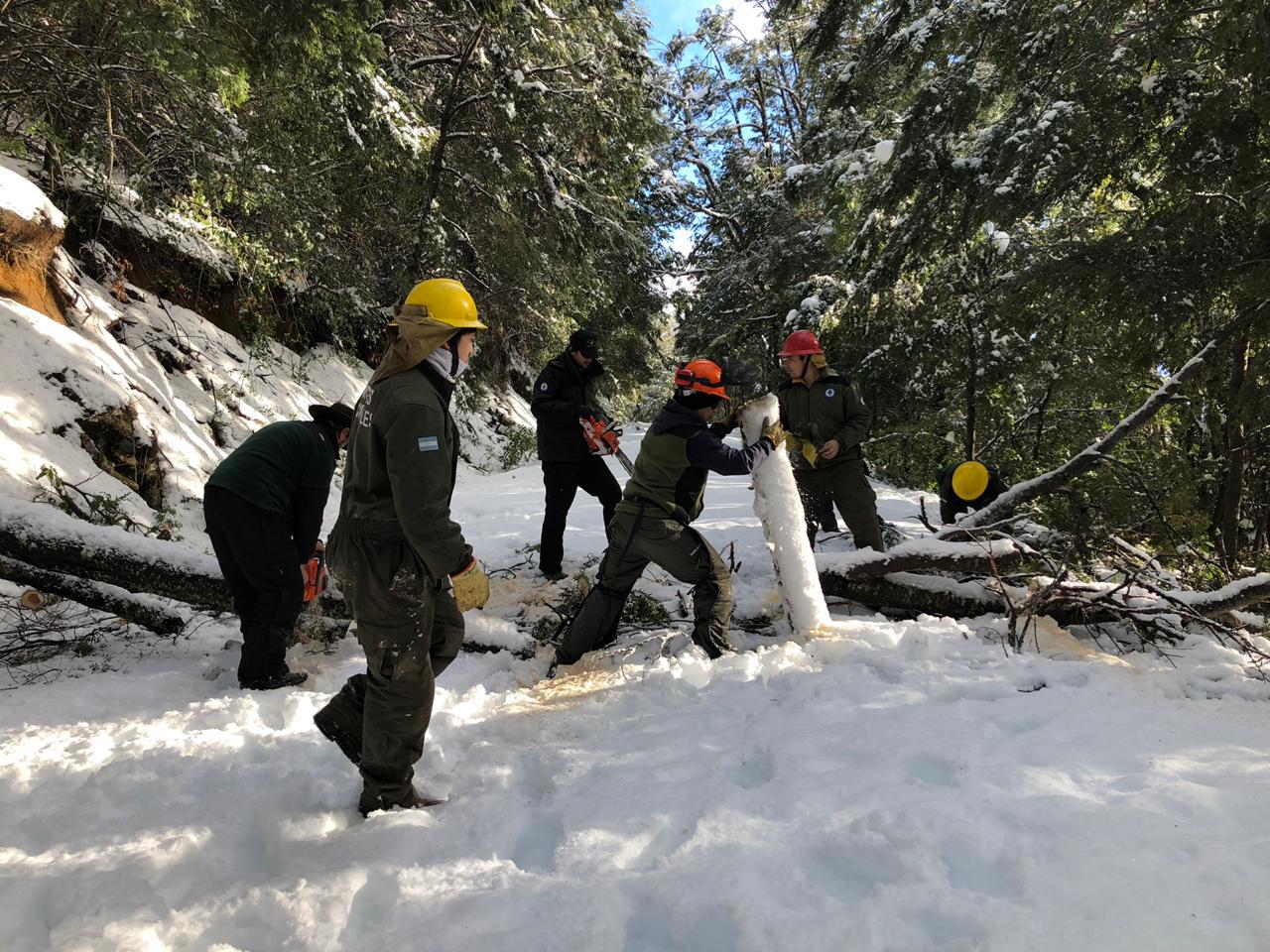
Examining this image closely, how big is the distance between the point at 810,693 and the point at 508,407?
16087mm

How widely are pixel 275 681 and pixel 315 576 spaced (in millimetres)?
579

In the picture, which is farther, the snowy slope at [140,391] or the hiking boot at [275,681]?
the snowy slope at [140,391]

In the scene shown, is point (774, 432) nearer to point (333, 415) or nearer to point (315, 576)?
point (333, 415)

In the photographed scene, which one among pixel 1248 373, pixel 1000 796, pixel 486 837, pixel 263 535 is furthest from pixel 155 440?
pixel 1248 373

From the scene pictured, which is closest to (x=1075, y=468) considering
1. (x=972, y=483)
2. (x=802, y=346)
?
(x=972, y=483)

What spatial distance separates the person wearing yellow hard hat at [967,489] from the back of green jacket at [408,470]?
494 cm

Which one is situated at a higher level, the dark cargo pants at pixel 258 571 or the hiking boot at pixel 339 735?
the dark cargo pants at pixel 258 571

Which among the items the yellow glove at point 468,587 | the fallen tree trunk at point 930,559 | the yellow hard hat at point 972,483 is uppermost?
the yellow hard hat at point 972,483

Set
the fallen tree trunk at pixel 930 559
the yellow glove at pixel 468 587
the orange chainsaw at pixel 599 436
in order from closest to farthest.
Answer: the yellow glove at pixel 468 587, the fallen tree trunk at pixel 930 559, the orange chainsaw at pixel 599 436

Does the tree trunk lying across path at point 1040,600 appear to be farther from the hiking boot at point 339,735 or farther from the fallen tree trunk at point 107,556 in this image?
the fallen tree trunk at point 107,556

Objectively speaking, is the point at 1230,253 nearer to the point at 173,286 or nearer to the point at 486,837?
the point at 486,837

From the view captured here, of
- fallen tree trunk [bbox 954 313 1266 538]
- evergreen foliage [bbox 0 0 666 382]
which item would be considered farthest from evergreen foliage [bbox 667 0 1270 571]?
evergreen foliage [bbox 0 0 666 382]

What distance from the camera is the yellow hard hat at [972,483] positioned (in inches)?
231

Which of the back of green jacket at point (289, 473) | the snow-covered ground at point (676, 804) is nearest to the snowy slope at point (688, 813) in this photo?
the snow-covered ground at point (676, 804)
